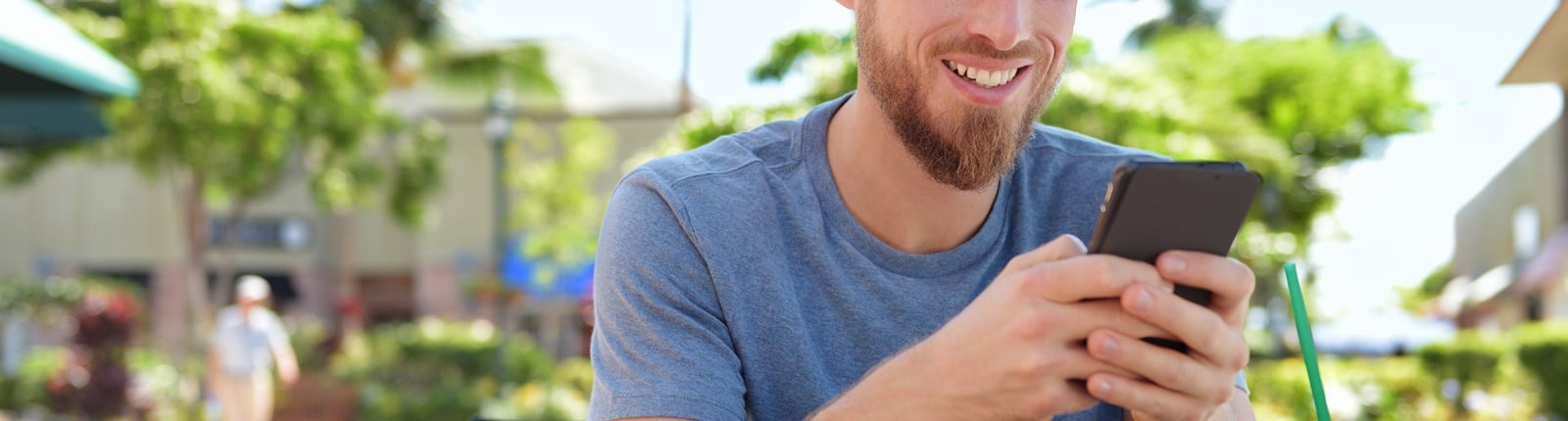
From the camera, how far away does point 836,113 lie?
155 centimetres

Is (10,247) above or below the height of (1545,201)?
below

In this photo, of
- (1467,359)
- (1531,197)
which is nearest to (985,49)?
(1531,197)

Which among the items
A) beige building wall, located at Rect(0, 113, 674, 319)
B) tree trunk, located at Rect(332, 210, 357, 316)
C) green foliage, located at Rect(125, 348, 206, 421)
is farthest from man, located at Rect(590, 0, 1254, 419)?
tree trunk, located at Rect(332, 210, 357, 316)

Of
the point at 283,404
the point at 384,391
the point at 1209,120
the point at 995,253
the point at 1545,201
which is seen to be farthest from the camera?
the point at 1209,120

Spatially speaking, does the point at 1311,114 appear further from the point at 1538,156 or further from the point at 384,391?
the point at 384,391

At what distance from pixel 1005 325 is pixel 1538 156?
1396cm

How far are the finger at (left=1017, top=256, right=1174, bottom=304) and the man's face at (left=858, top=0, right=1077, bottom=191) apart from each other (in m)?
0.29

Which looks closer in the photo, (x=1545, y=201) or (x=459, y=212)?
(x=1545, y=201)

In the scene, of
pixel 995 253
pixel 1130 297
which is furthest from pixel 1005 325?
pixel 995 253

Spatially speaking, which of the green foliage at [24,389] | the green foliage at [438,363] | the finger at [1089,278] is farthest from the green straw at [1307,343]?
the green foliage at [24,389]

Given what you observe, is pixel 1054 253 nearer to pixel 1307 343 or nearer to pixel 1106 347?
pixel 1106 347

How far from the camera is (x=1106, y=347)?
0.93 meters

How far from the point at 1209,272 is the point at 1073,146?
0.65m

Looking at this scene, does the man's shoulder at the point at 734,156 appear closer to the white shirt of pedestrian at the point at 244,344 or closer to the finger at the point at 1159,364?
the finger at the point at 1159,364
